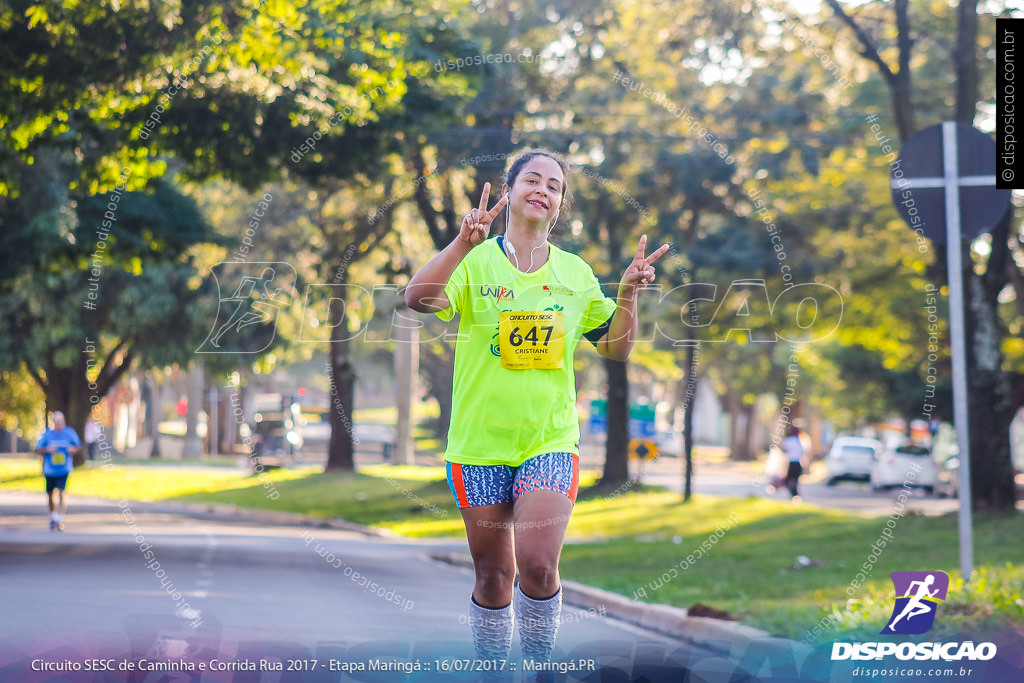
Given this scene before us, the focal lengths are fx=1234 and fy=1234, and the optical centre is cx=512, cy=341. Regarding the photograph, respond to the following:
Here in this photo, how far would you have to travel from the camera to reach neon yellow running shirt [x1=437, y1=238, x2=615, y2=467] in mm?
4316

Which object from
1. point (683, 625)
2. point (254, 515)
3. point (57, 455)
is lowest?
point (254, 515)

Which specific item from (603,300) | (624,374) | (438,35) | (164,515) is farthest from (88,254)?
(624,374)

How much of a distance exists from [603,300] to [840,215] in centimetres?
1752

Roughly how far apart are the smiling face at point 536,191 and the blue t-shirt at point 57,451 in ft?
43.8

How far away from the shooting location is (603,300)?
466 centimetres

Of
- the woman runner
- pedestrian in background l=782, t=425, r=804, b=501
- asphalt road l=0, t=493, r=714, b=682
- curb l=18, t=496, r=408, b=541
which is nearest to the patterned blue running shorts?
the woman runner

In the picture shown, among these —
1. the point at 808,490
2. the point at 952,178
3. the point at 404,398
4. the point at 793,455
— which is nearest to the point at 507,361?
the point at 952,178

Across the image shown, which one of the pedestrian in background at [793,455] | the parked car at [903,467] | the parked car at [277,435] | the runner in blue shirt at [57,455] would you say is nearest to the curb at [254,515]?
the runner in blue shirt at [57,455]

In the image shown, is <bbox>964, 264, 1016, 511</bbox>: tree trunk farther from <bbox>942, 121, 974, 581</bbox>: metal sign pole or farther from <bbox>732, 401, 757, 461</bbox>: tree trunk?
<bbox>732, 401, 757, 461</bbox>: tree trunk

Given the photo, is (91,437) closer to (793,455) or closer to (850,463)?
(850,463)

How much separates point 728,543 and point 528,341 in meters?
11.4

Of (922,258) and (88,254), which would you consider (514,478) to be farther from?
(922,258)

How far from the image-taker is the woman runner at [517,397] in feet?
14.0

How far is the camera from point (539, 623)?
4285 millimetres
